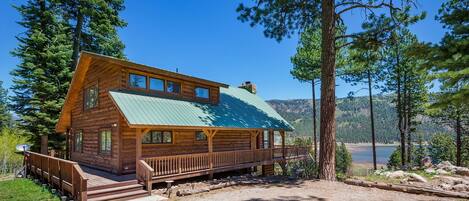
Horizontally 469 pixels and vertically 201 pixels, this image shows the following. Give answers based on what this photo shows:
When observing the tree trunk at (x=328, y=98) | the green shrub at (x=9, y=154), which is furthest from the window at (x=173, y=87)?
the green shrub at (x=9, y=154)

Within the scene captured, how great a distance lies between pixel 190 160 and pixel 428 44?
10.3 meters

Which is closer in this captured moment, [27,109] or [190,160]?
[190,160]

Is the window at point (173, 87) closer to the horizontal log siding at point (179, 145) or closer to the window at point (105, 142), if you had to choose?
the horizontal log siding at point (179, 145)

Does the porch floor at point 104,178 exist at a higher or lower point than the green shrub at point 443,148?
higher

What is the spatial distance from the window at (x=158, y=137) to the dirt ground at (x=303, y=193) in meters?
4.07

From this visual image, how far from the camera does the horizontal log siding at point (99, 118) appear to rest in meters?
13.2

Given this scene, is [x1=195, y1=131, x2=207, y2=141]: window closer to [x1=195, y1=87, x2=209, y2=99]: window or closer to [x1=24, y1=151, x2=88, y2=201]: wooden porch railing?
[x1=195, y1=87, x2=209, y2=99]: window

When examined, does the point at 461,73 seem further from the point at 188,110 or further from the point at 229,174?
the point at 229,174

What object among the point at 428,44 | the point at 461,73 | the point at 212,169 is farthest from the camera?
the point at 212,169

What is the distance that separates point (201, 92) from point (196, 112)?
253cm

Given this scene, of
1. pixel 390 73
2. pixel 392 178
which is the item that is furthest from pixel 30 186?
pixel 390 73

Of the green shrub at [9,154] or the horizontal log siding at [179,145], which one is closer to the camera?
the horizontal log siding at [179,145]

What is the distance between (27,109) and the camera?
69.7 feet

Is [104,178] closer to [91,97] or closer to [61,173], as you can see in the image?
[61,173]
